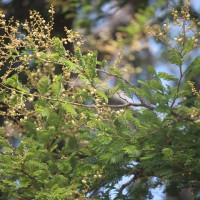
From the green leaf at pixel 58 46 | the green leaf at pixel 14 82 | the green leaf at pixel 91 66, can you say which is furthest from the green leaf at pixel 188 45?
the green leaf at pixel 14 82

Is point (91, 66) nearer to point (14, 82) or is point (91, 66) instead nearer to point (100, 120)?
point (100, 120)

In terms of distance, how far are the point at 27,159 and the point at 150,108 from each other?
2.02 ft

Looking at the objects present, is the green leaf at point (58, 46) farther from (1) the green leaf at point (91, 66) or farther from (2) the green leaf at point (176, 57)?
(2) the green leaf at point (176, 57)

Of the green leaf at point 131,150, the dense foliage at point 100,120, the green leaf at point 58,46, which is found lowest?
the green leaf at point 131,150

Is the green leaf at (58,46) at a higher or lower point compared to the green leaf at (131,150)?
higher

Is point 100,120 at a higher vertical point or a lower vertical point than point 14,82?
lower

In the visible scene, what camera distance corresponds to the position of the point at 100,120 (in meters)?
2.49

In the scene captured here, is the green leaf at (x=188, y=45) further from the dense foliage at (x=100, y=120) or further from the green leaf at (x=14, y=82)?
the green leaf at (x=14, y=82)

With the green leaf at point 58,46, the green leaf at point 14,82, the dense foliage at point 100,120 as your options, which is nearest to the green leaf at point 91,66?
the dense foliage at point 100,120

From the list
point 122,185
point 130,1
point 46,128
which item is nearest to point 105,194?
point 122,185

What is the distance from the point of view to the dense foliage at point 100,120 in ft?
8.16

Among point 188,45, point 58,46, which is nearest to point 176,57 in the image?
point 188,45

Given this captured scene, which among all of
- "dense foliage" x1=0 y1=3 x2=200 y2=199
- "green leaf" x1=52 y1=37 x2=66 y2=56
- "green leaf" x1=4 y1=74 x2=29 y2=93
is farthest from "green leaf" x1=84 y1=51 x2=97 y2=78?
"green leaf" x1=4 y1=74 x2=29 y2=93

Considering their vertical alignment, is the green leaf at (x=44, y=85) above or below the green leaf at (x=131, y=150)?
above
